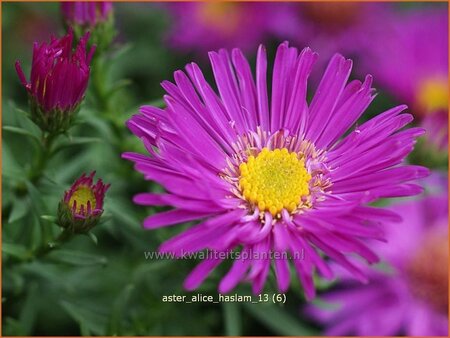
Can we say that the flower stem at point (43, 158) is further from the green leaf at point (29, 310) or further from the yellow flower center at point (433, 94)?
the yellow flower center at point (433, 94)

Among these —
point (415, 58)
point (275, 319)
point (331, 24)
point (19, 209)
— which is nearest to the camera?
point (19, 209)

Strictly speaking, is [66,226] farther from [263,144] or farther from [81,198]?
[263,144]

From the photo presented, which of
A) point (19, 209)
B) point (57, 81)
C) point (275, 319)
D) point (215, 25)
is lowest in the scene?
point (275, 319)

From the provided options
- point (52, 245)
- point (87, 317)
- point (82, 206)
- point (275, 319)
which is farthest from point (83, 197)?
point (275, 319)

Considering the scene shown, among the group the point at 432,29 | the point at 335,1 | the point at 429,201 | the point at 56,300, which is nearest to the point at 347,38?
the point at 335,1

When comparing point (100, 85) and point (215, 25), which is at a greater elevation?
point (215, 25)

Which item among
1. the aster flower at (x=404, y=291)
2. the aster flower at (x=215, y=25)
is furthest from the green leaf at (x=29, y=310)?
the aster flower at (x=215, y=25)

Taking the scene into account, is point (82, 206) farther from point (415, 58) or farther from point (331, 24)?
point (415, 58)

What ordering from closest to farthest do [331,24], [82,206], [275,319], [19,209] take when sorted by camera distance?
[82,206] < [19,209] < [275,319] < [331,24]
